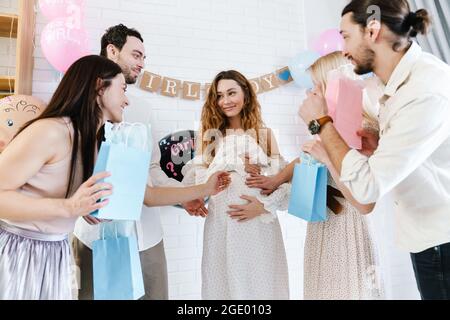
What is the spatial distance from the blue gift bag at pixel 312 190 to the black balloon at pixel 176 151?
63cm

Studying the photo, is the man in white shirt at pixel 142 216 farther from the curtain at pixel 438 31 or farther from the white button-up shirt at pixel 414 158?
the curtain at pixel 438 31

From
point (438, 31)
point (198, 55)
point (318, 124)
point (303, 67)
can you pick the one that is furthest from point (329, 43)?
point (318, 124)

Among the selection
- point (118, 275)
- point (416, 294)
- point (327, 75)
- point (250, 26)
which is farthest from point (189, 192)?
point (416, 294)

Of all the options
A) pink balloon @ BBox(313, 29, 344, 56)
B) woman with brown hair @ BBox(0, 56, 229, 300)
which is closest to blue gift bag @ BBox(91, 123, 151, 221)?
woman with brown hair @ BBox(0, 56, 229, 300)

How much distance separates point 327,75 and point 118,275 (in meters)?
1.25

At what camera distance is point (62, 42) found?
4.83ft

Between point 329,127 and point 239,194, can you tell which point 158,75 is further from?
point 329,127

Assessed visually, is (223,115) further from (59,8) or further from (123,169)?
(59,8)

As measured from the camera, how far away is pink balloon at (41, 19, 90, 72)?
1.48 meters

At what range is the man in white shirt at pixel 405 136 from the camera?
37.5 inches

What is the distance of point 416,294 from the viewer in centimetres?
221

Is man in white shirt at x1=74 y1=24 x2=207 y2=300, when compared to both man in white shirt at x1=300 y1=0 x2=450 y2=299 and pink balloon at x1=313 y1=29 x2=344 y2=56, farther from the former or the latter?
pink balloon at x1=313 y1=29 x2=344 y2=56

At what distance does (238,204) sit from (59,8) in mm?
1196

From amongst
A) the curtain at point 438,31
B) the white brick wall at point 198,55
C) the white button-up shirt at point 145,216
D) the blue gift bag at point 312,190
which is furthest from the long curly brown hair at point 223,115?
the curtain at point 438,31
